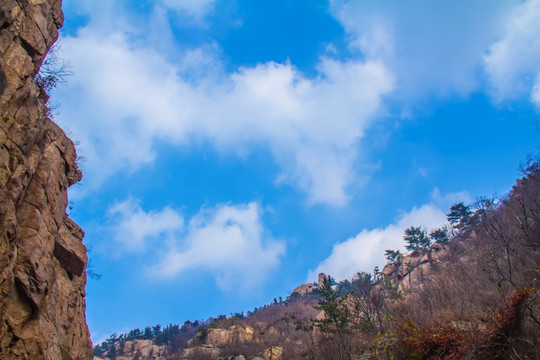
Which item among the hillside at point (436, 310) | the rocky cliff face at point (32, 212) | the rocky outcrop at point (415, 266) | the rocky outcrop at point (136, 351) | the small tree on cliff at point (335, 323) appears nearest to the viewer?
the rocky cliff face at point (32, 212)

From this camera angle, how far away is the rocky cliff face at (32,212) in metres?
8.23

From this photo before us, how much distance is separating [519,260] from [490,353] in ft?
57.9

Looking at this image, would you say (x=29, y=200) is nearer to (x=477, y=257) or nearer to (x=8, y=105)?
(x=8, y=105)

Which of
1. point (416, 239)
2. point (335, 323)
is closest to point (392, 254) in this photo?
point (416, 239)

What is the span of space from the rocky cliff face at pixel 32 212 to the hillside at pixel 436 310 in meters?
15.0

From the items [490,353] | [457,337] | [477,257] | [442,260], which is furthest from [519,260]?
[442,260]

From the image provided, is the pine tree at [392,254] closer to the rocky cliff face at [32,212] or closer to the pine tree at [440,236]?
the pine tree at [440,236]

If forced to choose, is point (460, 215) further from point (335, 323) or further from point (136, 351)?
point (136, 351)

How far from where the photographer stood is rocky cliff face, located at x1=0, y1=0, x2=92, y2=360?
8.23m

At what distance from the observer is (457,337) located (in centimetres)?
1301

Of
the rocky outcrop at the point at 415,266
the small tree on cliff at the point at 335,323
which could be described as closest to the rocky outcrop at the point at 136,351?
the rocky outcrop at the point at 415,266

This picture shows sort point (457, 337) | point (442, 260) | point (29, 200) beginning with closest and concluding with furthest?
point (29, 200) < point (457, 337) < point (442, 260)

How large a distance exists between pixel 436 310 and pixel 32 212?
933 inches

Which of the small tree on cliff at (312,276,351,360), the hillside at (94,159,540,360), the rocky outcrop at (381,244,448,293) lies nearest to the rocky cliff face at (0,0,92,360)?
the hillside at (94,159,540,360)
